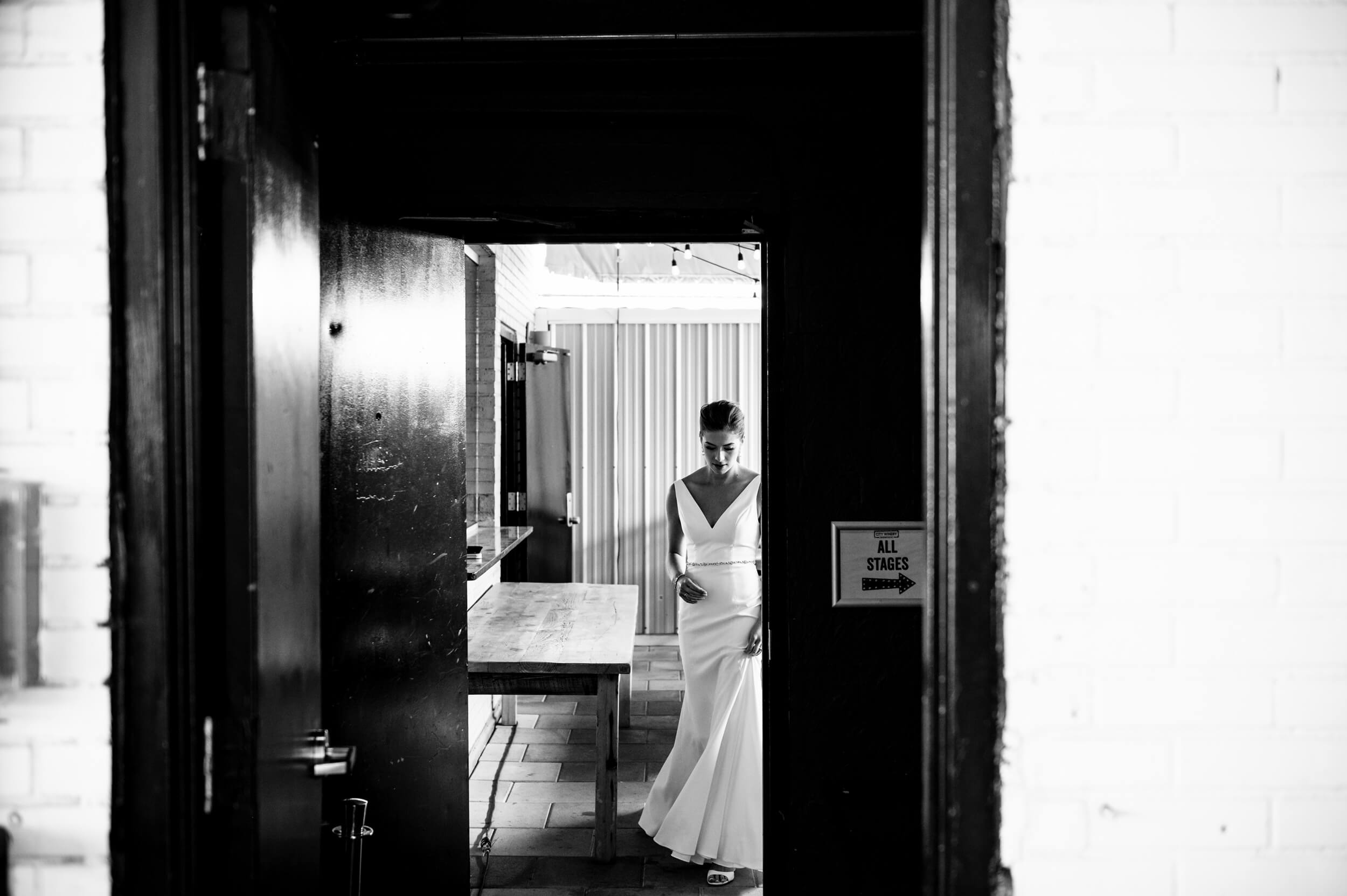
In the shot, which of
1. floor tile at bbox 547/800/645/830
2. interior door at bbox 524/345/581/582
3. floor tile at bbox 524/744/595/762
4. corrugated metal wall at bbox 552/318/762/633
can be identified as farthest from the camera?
corrugated metal wall at bbox 552/318/762/633

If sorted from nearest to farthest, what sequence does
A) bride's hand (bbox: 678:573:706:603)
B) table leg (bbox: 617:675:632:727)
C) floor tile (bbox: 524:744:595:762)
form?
1. bride's hand (bbox: 678:573:706:603)
2. floor tile (bbox: 524:744:595:762)
3. table leg (bbox: 617:675:632:727)

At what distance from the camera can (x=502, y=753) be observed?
4.98 meters

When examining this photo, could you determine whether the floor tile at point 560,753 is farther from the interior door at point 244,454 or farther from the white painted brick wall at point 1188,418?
the white painted brick wall at point 1188,418

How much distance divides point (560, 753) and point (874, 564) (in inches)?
125

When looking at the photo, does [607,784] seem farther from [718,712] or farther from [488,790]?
[488,790]

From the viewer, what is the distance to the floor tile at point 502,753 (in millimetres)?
4887

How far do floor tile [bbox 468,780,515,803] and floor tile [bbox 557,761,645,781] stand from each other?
28 centimetres

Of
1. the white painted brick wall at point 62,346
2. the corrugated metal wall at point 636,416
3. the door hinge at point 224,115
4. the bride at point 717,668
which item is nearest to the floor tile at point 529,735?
the bride at point 717,668

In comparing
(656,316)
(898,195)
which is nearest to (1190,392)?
(898,195)

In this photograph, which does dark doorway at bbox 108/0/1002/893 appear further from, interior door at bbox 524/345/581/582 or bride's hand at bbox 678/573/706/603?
interior door at bbox 524/345/581/582

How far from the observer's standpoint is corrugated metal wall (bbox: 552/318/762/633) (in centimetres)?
778

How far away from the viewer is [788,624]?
2430 millimetres

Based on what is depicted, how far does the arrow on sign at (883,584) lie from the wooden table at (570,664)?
4.60ft

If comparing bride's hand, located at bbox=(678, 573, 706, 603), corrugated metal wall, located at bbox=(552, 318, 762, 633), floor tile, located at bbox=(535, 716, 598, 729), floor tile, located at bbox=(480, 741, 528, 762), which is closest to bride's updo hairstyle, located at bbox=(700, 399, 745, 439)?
bride's hand, located at bbox=(678, 573, 706, 603)
